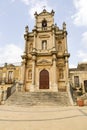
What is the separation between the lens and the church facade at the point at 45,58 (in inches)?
863

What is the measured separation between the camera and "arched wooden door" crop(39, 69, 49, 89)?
869 inches

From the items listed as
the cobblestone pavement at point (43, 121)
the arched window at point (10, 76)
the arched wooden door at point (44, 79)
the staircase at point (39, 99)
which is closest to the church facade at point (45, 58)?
the arched wooden door at point (44, 79)

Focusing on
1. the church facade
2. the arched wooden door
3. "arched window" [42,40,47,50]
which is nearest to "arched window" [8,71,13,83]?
the church facade

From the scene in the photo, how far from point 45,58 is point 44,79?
10.9 feet

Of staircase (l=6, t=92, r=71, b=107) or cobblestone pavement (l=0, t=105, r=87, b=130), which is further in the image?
staircase (l=6, t=92, r=71, b=107)

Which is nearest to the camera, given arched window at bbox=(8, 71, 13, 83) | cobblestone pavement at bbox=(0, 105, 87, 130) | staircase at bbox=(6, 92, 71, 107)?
cobblestone pavement at bbox=(0, 105, 87, 130)

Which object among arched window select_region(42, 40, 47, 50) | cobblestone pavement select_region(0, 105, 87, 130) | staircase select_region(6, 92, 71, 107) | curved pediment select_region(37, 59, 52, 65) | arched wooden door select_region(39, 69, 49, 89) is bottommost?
staircase select_region(6, 92, 71, 107)

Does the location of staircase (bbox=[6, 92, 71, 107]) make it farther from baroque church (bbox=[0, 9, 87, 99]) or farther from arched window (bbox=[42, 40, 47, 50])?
arched window (bbox=[42, 40, 47, 50])

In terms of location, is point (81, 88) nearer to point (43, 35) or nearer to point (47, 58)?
point (47, 58)

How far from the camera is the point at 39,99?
52.1 ft

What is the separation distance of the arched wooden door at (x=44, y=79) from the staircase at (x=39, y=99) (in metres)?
4.78

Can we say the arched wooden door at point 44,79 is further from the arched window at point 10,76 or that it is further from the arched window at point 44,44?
the arched window at point 10,76

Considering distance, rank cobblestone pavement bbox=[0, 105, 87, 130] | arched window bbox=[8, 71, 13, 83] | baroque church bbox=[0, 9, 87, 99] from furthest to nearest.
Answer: arched window bbox=[8, 71, 13, 83]
baroque church bbox=[0, 9, 87, 99]
cobblestone pavement bbox=[0, 105, 87, 130]

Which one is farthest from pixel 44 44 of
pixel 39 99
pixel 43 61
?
pixel 39 99
